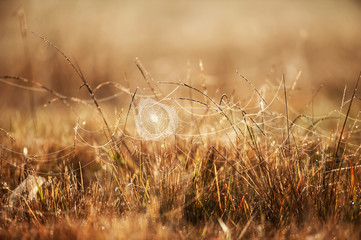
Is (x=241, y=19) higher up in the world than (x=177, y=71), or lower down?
higher up

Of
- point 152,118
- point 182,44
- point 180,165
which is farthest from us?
point 182,44

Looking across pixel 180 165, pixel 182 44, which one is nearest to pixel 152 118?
pixel 180 165

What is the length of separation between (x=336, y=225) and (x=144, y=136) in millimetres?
1114

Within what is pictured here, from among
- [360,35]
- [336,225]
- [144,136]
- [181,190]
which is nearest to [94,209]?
[181,190]

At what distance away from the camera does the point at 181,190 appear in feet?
4.66

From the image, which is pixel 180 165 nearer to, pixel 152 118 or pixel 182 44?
pixel 152 118

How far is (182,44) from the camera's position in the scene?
1063 centimetres

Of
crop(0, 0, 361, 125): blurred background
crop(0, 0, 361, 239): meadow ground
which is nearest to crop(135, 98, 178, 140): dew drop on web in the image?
crop(0, 0, 361, 239): meadow ground

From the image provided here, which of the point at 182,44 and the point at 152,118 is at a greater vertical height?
the point at 182,44

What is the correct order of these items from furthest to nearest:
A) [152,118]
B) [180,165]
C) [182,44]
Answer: [182,44] → [152,118] → [180,165]

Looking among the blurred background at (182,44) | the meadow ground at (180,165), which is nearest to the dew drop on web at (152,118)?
the meadow ground at (180,165)

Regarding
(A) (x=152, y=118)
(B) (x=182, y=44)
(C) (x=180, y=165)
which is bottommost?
(C) (x=180, y=165)

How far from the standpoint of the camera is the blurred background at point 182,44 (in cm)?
519

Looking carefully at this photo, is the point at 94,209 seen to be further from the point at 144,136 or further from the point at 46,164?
the point at 46,164
